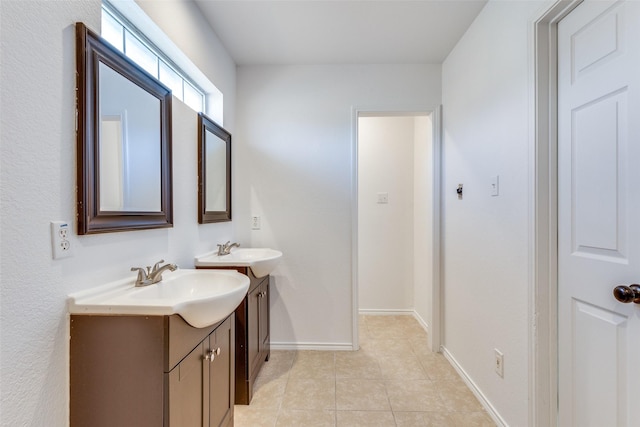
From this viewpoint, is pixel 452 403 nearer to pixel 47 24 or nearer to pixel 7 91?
pixel 7 91

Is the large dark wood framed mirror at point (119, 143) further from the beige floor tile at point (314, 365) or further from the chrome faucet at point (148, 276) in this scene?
the beige floor tile at point (314, 365)

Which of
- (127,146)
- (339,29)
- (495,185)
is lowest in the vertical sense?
(495,185)

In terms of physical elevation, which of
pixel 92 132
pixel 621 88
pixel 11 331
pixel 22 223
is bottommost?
pixel 11 331

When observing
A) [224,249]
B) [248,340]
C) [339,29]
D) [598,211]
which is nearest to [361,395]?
[248,340]

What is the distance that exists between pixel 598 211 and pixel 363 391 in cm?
163

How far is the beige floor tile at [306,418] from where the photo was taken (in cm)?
162

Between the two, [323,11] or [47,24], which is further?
[323,11]

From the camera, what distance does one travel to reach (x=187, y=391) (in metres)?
1.06

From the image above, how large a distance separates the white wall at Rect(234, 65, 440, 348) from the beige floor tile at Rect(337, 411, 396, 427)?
2.55ft

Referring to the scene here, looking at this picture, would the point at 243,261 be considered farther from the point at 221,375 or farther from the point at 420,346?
the point at 420,346

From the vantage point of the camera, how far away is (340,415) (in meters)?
1.69

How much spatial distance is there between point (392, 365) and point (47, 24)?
261 centimetres

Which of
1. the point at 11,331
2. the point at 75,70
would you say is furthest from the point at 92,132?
the point at 11,331

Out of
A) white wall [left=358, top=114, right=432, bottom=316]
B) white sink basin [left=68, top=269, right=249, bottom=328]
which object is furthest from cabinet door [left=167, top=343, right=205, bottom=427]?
white wall [left=358, top=114, right=432, bottom=316]
